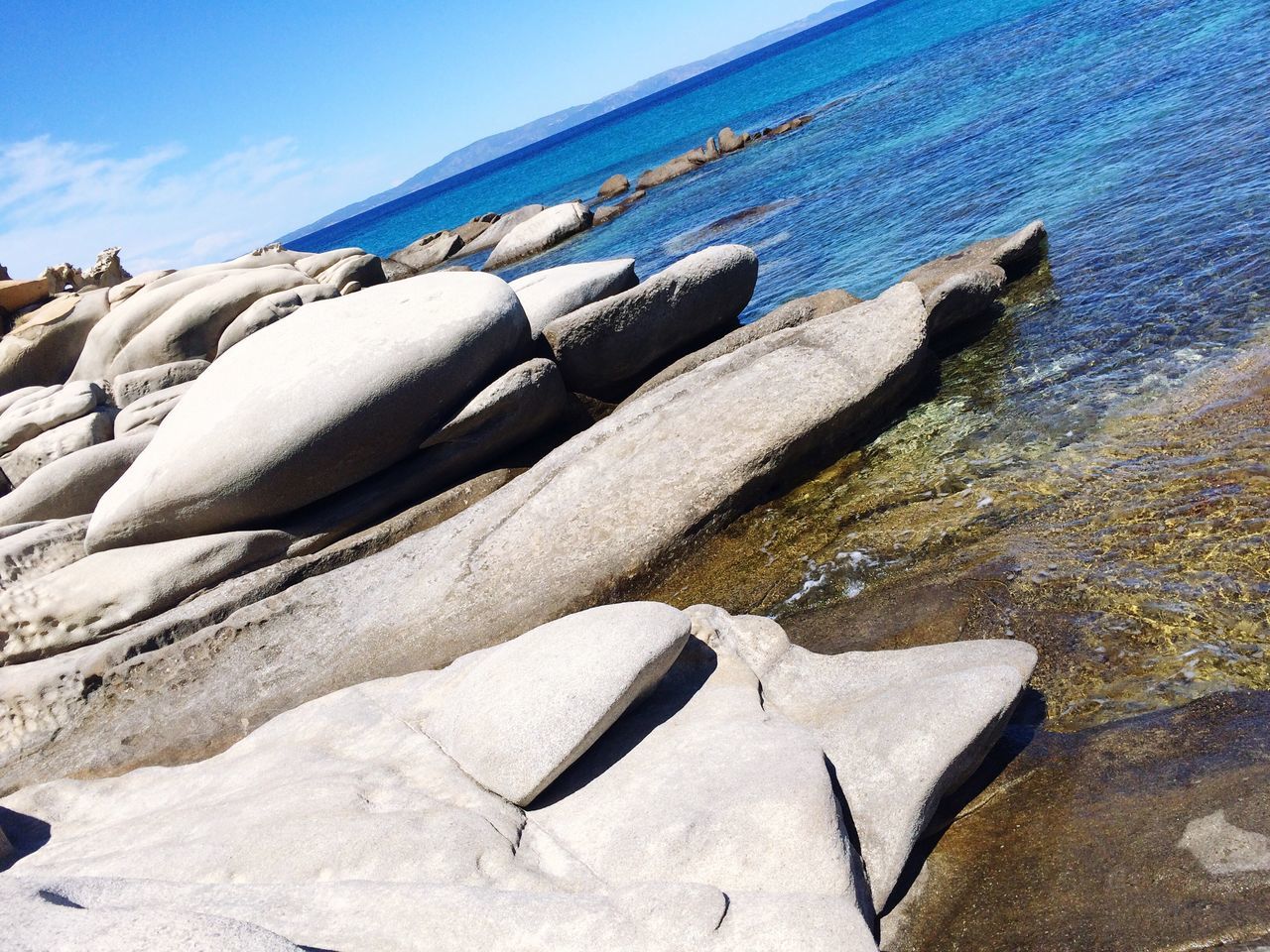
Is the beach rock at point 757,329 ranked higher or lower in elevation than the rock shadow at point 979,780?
higher

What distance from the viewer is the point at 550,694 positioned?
146 inches

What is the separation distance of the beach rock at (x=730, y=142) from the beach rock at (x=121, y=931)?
34104 millimetres

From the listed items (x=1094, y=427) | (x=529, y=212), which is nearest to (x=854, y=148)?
(x=529, y=212)

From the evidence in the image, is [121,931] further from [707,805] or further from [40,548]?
[40,548]

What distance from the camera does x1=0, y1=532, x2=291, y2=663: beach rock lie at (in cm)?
615

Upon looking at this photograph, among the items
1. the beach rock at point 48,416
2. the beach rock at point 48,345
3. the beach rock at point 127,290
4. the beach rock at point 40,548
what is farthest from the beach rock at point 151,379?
the beach rock at point 127,290

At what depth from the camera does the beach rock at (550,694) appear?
3576mm

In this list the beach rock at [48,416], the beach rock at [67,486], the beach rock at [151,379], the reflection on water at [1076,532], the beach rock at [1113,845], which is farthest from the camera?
the beach rock at [151,379]

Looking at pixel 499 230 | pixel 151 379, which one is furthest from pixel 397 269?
pixel 151 379

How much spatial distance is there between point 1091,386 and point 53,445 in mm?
8349

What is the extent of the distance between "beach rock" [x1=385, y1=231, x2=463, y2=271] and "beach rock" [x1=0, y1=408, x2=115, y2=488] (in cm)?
2572

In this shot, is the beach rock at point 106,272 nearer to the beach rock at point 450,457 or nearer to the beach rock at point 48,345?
the beach rock at point 48,345

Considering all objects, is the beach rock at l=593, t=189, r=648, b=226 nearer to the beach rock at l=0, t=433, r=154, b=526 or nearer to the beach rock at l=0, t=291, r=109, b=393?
the beach rock at l=0, t=291, r=109, b=393

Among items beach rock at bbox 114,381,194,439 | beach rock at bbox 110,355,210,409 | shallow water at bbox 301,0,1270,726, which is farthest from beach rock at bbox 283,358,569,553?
beach rock at bbox 110,355,210,409
